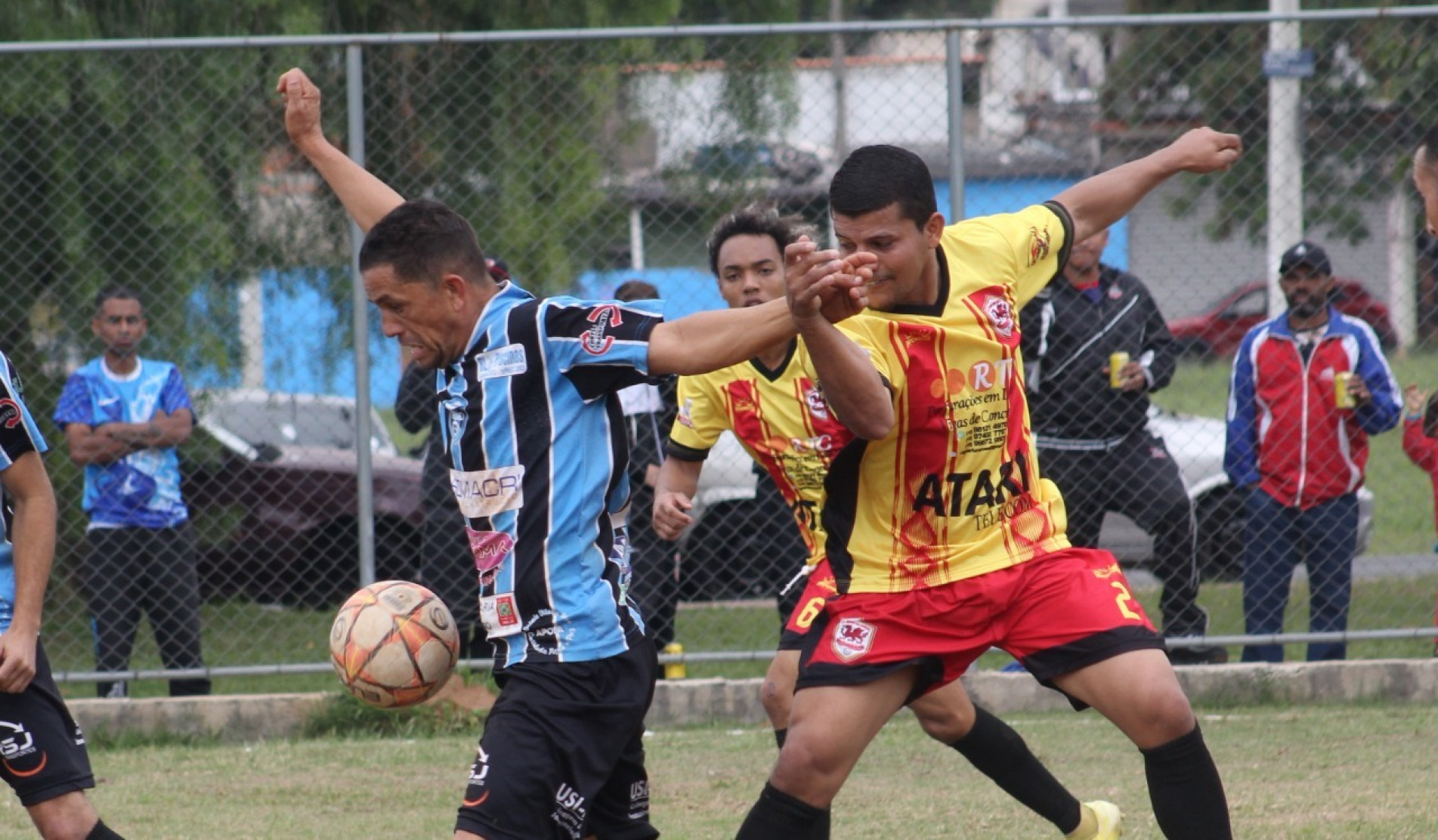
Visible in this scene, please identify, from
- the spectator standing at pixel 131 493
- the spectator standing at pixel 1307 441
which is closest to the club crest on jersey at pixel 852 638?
the spectator standing at pixel 1307 441

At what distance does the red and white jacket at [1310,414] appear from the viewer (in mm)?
8055

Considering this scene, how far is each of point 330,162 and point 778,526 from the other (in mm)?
4015

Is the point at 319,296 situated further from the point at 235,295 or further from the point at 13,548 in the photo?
the point at 13,548

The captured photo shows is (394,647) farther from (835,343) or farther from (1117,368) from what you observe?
(1117,368)

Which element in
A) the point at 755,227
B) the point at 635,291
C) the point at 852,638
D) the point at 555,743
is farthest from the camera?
the point at 635,291

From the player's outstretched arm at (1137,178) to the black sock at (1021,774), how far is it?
1525mm

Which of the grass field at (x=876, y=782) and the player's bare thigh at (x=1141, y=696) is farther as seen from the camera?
the grass field at (x=876, y=782)

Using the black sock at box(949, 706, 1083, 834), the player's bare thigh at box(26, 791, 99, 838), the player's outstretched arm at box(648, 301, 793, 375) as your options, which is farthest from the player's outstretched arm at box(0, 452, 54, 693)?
the black sock at box(949, 706, 1083, 834)

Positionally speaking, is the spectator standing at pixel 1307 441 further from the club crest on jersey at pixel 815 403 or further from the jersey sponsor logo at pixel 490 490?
the jersey sponsor logo at pixel 490 490

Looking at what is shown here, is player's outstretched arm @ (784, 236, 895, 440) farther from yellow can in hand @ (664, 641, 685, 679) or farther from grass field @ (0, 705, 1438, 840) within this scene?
yellow can in hand @ (664, 641, 685, 679)

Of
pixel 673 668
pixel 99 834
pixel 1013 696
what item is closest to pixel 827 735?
pixel 99 834

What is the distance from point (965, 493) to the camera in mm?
4328

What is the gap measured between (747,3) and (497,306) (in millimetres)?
7399

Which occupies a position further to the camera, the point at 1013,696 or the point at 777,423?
the point at 1013,696
